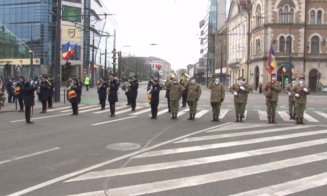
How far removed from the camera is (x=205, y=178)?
8.06 m

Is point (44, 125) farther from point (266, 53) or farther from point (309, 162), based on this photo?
point (266, 53)

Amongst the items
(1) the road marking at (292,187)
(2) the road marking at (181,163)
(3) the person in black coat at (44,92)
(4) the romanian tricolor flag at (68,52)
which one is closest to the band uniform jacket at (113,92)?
(3) the person in black coat at (44,92)

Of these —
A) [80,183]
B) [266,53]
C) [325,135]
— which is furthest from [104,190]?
[266,53]

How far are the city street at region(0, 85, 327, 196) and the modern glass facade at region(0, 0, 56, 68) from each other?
6830 centimetres

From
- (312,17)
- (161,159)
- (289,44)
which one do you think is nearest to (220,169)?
(161,159)

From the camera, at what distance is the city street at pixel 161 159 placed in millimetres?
7422

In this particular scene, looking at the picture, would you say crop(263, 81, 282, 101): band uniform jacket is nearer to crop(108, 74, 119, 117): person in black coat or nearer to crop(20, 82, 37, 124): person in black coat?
crop(108, 74, 119, 117): person in black coat

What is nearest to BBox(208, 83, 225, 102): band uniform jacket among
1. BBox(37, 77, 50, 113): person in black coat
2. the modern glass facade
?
BBox(37, 77, 50, 113): person in black coat

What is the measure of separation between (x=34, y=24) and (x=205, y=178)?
260 feet

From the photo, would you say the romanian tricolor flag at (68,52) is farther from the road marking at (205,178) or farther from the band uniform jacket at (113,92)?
the road marking at (205,178)

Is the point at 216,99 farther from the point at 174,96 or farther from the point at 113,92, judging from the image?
the point at 113,92

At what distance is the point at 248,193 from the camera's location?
712 centimetres

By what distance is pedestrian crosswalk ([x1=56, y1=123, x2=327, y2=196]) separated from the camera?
7352mm

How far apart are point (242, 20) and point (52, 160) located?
73.1 meters
